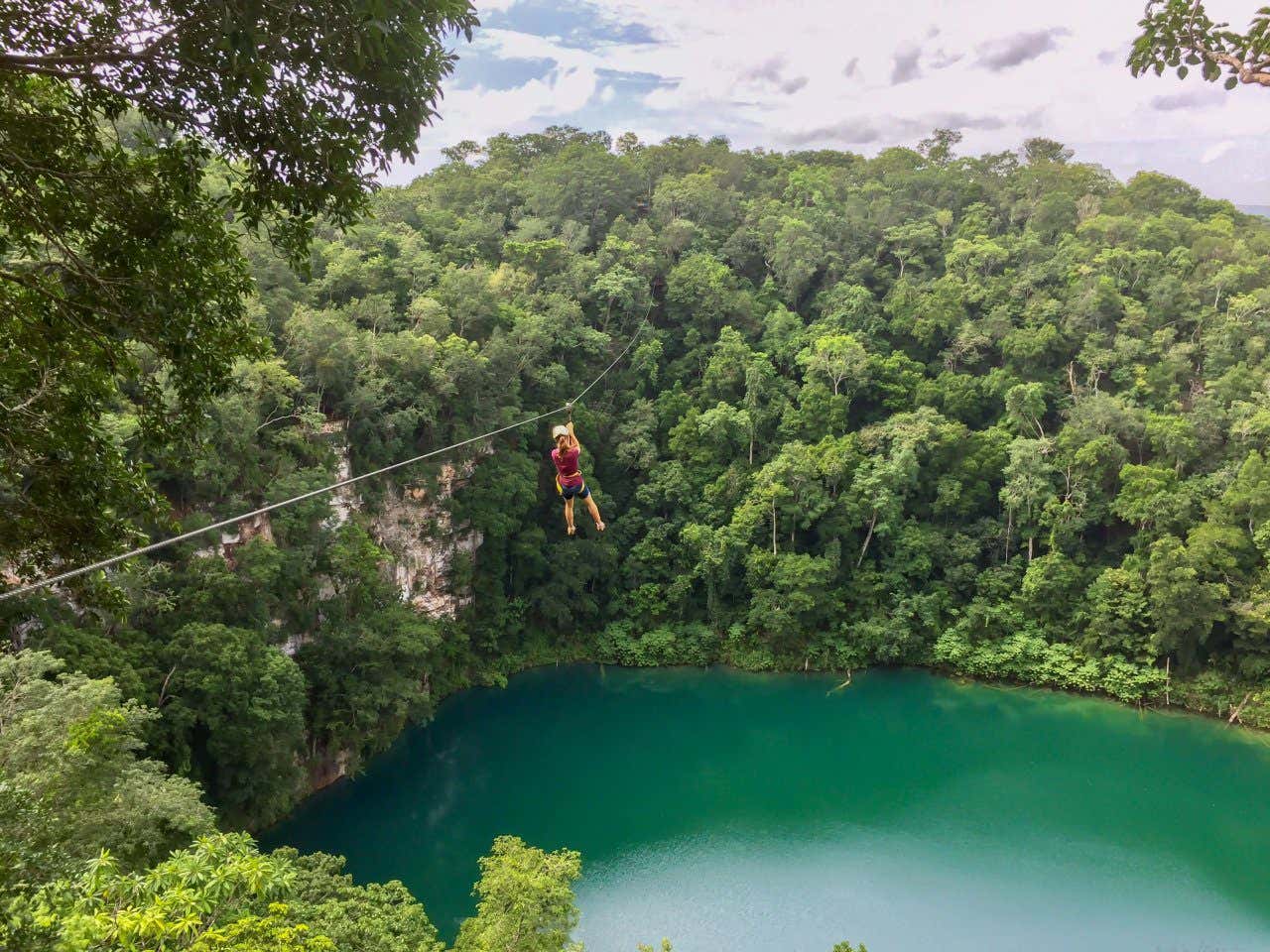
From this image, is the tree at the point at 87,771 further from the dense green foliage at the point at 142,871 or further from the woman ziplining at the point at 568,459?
the woman ziplining at the point at 568,459

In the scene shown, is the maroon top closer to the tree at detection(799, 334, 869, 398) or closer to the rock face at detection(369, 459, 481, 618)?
the rock face at detection(369, 459, 481, 618)

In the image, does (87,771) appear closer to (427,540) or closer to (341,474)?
(341,474)

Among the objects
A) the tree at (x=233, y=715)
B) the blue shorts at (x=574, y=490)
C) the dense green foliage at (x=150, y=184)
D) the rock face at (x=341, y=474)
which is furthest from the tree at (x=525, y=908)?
the rock face at (x=341, y=474)

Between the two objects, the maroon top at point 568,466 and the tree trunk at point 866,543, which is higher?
the maroon top at point 568,466

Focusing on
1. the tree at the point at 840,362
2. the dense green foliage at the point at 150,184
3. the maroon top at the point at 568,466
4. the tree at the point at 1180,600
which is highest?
the dense green foliage at the point at 150,184

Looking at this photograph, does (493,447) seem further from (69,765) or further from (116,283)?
(116,283)

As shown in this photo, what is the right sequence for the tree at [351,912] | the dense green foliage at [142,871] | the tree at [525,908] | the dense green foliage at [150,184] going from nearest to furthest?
the dense green foliage at [150,184]
the dense green foliage at [142,871]
the tree at [351,912]
the tree at [525,908]

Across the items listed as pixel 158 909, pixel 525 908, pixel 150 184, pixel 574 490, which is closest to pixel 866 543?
pixel 525 908
